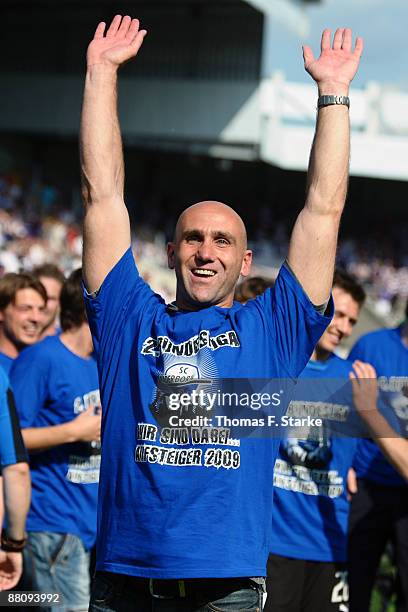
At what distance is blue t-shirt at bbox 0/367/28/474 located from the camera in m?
4.00

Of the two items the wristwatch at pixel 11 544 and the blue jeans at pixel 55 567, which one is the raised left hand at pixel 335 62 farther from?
the blue jeans at pixel 55 567

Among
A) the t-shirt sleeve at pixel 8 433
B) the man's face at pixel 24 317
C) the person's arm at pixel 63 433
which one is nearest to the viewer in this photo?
the t-shirt sleeve at pixel 8 433

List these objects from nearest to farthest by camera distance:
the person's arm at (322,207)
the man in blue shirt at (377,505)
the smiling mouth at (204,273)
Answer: the person's arm at (322,207), the smiling mouth at (204,273), the man in blue shirt at (377,505)

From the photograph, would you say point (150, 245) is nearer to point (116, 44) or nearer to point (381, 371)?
point (381, 371)

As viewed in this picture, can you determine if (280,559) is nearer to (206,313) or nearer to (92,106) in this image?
(206,313)

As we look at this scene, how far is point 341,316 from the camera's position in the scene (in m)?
4.93

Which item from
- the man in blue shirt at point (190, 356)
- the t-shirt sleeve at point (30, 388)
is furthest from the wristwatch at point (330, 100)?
the t-shirt sleeve at point (30, 388)

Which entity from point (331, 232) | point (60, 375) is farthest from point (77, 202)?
point (331, 232)

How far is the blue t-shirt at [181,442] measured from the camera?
9.21 ft

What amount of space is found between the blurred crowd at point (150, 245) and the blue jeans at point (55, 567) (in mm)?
10440

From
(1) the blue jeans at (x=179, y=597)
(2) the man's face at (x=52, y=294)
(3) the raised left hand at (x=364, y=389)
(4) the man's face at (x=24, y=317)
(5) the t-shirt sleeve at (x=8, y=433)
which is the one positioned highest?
(2) the man's face at (x=52, y=294)

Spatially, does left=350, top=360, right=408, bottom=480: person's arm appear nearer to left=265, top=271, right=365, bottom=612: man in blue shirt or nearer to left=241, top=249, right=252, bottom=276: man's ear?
left=265, top=271, right=365, bottom=612: man in blue shirt

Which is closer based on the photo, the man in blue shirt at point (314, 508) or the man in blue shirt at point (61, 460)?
the man in blue shirt at point (314, 508)

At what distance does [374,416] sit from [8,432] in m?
1.66
